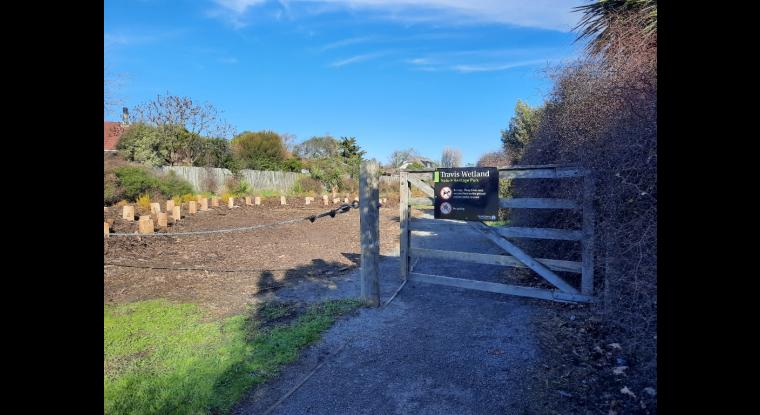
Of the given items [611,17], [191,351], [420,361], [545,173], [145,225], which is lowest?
[420,361]

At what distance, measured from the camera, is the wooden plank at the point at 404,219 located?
578 cm

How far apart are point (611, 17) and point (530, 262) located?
417 cm

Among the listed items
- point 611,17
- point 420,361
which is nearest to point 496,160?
point 611,17

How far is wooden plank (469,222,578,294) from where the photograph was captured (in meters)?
4.72

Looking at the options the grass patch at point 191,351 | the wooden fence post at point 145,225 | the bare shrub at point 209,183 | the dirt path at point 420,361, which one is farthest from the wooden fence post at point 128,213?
the bare shrub at point 209,183

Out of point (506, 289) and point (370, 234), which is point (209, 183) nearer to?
point (370, 234)

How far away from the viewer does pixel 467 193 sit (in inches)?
205

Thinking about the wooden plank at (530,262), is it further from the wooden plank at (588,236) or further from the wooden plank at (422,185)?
the wooden plank at (422,185)

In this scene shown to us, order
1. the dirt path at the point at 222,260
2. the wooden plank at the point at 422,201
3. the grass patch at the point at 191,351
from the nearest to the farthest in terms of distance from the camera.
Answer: the grass patch at the point at 191,351, the dirt path at the point at 222,260, the wooden plank at the point at 422,201

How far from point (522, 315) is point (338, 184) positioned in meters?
21.3

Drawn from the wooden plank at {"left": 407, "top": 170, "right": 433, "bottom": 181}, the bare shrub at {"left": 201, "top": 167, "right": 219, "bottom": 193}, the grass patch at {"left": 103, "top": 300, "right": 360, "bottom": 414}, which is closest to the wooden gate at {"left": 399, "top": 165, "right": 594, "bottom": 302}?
the wooden plank at {"left": 407, "top": 170, "right": 433, "bottom": 181}

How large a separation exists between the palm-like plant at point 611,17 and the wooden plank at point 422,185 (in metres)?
3.13

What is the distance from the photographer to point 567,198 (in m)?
5.03
